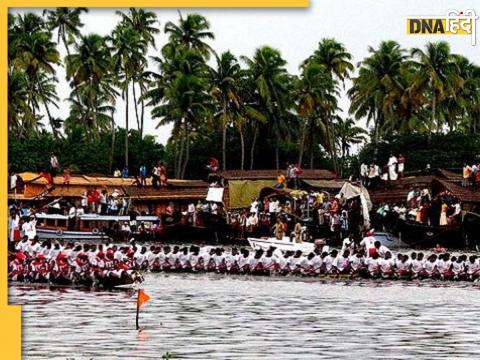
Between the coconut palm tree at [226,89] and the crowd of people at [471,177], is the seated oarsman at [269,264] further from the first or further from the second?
the coconut palm tree at [226,89]

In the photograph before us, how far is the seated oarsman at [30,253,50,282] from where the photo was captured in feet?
68.4

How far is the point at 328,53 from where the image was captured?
1871 inches

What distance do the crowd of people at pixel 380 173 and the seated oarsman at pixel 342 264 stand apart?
1403 centimetres

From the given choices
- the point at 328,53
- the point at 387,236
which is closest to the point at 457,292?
the point at 387,236

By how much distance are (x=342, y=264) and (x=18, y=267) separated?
6069 millimetres

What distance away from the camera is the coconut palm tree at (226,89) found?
43500 millimetres

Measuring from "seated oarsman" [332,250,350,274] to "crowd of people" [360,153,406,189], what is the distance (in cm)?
1403

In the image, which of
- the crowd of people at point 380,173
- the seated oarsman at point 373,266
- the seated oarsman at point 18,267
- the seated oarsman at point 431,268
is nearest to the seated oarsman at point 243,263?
the seated oarsman at point 373,266

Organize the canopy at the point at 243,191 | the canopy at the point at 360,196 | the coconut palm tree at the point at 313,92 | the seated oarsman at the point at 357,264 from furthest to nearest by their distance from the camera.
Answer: the coconut palm tree at the point at 313,92, the canopy at the point at 243,191, the canopy at the point at 360,196, the seated oarsman at the point at 357,264

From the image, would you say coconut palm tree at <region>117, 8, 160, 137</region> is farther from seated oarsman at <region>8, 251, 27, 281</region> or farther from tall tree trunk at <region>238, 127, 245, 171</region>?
seated oarsman at <region>8, 251, 27, 281</region>

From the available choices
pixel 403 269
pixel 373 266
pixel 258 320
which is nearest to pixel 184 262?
pixel 373 266

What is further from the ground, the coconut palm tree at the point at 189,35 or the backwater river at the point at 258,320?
the coconut palm tree at the point at 189,35

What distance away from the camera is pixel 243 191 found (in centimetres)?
3834

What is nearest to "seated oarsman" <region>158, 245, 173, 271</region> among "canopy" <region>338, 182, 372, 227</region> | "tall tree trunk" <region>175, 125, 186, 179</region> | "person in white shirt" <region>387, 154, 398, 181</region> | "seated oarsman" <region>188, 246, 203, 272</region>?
"seated oarsman" <region>188, 246, 203, 272</region>
